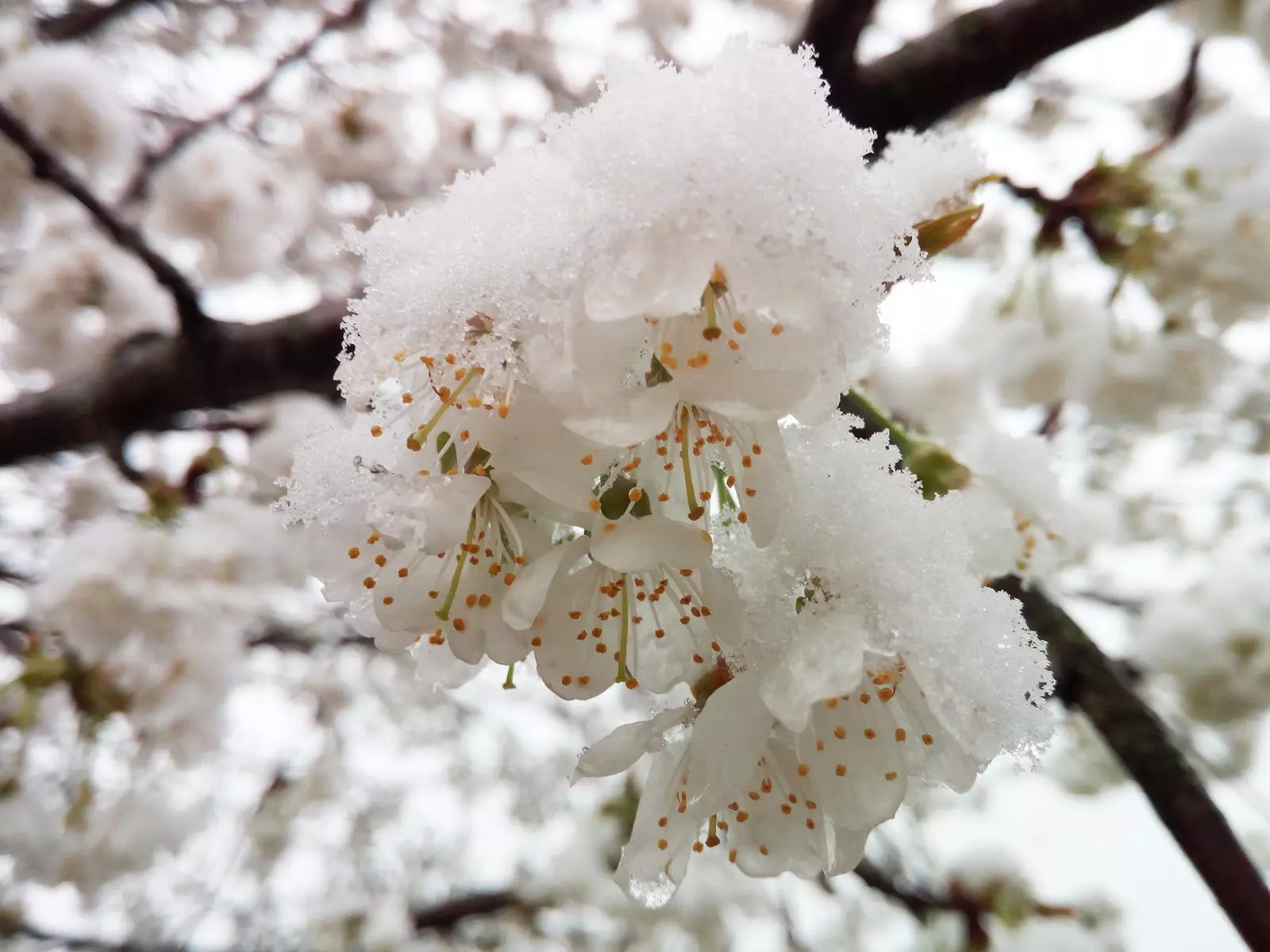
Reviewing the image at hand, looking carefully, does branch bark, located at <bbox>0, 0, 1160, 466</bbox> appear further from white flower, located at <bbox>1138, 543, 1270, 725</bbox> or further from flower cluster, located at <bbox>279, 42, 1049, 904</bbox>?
white flower, located at <bbox>1138, 543, 1270, 725</bbox>

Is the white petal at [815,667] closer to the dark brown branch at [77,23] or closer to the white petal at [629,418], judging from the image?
the white petal at [629,418]

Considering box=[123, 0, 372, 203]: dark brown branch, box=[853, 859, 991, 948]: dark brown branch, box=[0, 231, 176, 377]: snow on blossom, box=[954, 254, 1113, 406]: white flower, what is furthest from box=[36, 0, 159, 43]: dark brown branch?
box=[853, 859, 991, 948]: dark brown branch

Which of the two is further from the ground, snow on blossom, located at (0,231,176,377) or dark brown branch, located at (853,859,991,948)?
snow on blossom, located at (0,231,176,377)

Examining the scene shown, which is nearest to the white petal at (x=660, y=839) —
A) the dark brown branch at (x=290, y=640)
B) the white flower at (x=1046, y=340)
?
the white flower at (x=1046, y=340)

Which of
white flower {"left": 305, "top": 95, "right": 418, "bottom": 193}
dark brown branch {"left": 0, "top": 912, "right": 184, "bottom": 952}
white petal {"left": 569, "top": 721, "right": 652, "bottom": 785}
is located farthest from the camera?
white flower {"left": 305, "top": 95, "right": 418, "bottom": 193}

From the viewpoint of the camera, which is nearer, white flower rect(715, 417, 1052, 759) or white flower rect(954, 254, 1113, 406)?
white flower rect(715, 417, 1052, 759)
